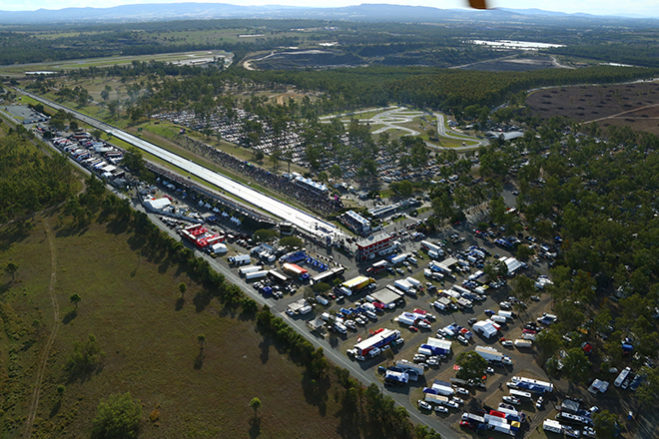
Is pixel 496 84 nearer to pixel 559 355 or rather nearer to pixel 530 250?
pixel 530 250

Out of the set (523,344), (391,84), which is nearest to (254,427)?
(523,344)

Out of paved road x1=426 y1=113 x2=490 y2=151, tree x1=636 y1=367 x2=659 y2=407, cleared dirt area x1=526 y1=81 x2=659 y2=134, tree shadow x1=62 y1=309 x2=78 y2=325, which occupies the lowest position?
tree shadow x1=62 y1=309 x2=78 y2=325

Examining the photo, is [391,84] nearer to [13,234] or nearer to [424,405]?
[13,234]

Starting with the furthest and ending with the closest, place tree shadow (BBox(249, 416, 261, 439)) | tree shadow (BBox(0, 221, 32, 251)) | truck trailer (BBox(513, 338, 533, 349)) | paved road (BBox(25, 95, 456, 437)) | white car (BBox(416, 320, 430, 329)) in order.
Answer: tree shadow (BBox(0, 221, 32, 251)) → white car (BBox(416, 320, 430, 329)) → truck trailer (BBox(513, 338, 533, 349)) → paved road (BBox(25, 95, 456, 437)) → tree shadow (BBox(249, 416, 261, 439))

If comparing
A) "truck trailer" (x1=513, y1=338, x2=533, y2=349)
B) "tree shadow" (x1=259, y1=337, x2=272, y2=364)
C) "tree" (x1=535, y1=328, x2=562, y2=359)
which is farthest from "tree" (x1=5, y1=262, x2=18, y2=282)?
"tree" (x1=535, y1=328, x2=562, y2=359)

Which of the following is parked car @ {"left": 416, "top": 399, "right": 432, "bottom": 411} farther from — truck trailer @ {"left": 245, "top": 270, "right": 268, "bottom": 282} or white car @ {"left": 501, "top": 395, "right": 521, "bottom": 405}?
truck trailer @ {"left": 245, "top": 270, "right": 268, "bottom": 282}

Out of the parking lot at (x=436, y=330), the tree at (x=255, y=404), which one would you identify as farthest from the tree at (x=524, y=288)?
the tree at (x=255, y=404)
